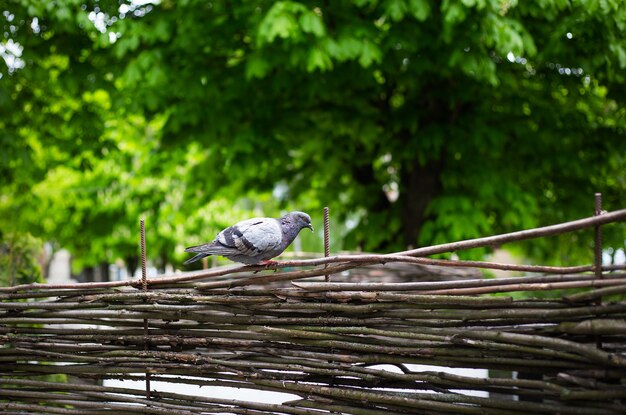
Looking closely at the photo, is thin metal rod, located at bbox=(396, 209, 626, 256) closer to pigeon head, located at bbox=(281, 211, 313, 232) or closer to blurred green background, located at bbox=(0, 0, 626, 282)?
pigeon head, located at bbox=(281, 211, 313, 232)

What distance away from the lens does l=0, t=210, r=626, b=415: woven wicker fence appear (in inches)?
98.3

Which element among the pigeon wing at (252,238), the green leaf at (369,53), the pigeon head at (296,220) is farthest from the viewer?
the green leaf at (369,53)

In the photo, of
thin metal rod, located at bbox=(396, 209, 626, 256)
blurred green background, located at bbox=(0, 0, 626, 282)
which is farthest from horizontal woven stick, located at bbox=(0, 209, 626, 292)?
blurred green background, located at bbox=(0, 0, 626, 282)

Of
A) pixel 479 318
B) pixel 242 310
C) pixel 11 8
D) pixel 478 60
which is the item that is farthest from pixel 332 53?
pixel 479 318

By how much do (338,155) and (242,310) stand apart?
6.00 meters

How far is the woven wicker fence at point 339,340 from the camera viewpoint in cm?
250

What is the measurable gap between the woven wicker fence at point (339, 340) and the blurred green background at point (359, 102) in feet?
8.41

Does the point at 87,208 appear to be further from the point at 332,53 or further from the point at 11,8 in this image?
the point at 332,53

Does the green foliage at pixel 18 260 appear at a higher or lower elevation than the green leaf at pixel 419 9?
lower

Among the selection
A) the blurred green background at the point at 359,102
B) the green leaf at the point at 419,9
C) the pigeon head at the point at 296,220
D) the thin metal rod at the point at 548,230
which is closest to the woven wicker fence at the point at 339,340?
the thin metal rod at the point at 548,230

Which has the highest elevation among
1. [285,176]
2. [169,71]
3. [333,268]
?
[169,71]

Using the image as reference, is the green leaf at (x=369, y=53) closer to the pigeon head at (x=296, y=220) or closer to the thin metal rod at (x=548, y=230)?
the pigeon head at (x=296, y=220)

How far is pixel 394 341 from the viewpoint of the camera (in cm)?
279

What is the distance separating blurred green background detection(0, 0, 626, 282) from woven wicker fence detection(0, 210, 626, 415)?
2.56 metres
